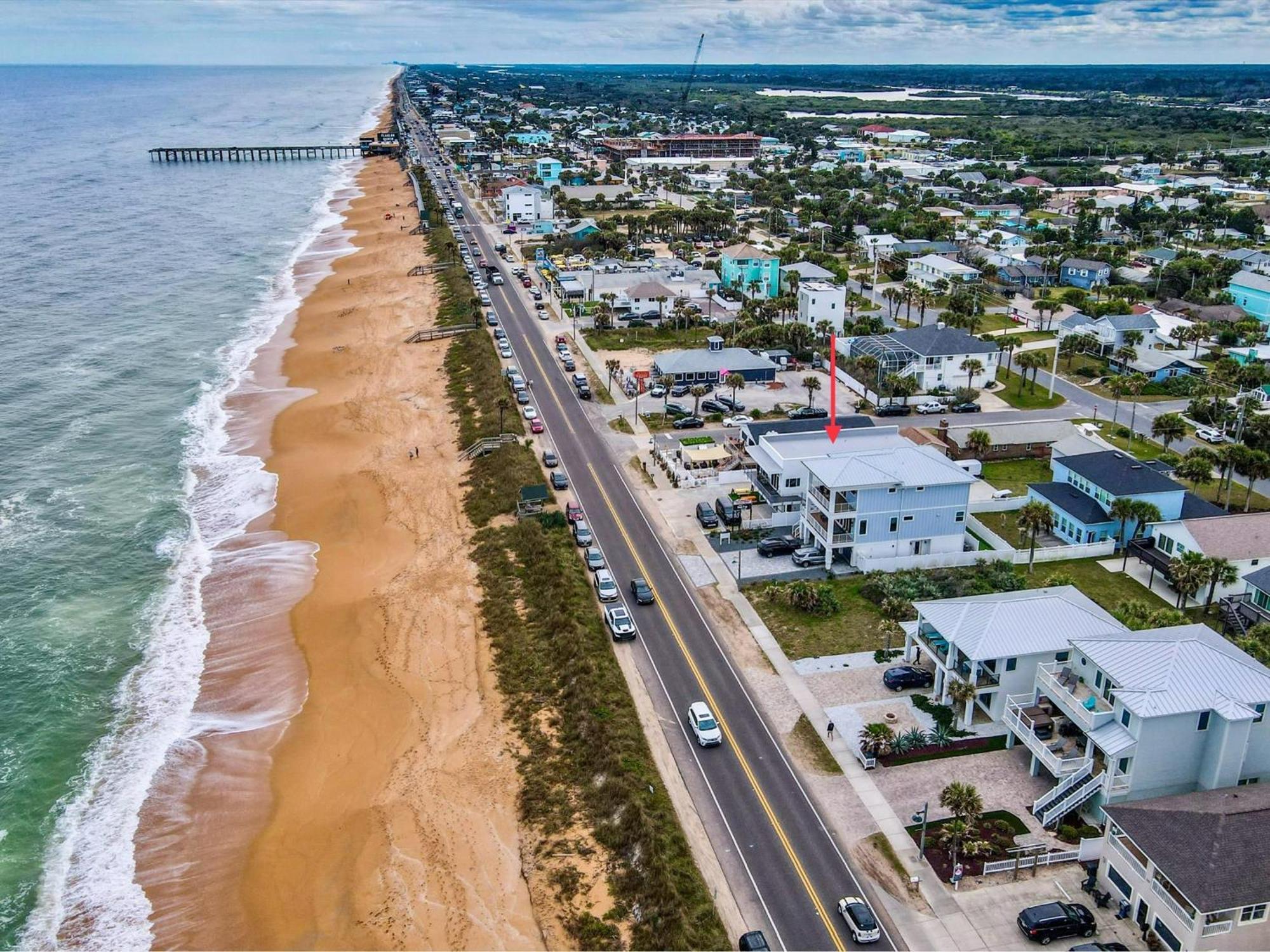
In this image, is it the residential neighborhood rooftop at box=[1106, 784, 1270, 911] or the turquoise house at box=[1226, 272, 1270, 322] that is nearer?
the residential neighborhood rooftop at box=[1106, 784, 1270, 911]

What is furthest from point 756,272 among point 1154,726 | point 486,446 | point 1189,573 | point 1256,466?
point 1154,726

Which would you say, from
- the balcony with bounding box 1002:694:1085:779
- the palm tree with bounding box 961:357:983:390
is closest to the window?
the balcony with bounding box 1002:694:1085:779

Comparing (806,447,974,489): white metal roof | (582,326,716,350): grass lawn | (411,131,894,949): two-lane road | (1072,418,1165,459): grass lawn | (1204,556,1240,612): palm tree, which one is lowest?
A: (411,131,894,949): two-lane road

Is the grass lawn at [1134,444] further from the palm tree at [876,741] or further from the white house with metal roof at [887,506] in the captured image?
the palm tree at [876,741]

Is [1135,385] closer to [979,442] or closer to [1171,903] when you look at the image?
[979,442]

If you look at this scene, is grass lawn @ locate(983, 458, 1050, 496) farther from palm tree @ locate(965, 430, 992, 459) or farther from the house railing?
the house railing
